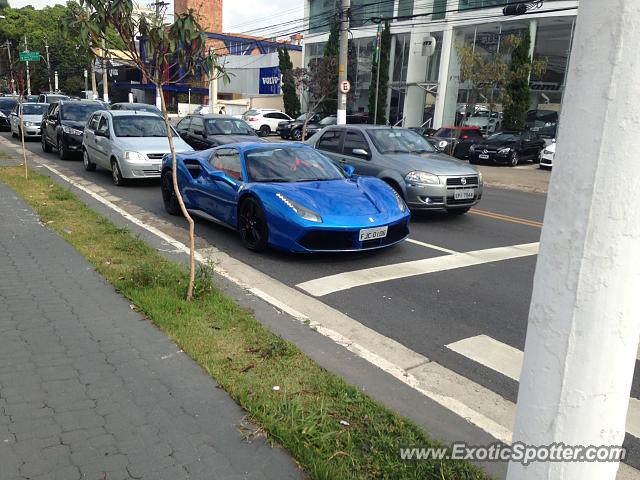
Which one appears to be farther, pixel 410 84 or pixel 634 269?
pixel 410 84

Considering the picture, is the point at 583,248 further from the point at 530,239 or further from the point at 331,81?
the point at 331,81

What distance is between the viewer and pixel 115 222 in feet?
28.5

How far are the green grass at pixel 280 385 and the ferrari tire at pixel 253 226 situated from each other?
47.6 inches

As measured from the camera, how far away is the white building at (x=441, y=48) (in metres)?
29.1

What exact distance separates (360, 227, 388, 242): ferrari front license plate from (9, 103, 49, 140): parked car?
19.7 meters

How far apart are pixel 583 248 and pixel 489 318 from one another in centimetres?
A: 374

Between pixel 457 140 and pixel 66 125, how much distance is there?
1554cm

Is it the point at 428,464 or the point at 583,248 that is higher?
the point at 583,248

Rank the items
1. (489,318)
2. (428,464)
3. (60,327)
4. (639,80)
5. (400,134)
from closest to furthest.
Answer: (639,80)
(428,464)
(60,327)
(489,318)
(400,134)

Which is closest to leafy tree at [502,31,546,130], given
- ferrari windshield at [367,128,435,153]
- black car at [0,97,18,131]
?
ferrari windshield at [367,128,435,153]

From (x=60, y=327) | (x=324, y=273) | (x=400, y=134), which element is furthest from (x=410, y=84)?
(x=60, y=327)

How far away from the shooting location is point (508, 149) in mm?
22016

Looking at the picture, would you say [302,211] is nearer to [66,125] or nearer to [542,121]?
[66,125]

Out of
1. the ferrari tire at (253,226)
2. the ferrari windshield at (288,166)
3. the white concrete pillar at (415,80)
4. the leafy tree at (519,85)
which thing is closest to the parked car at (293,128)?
the white concrete pillar at (415,80)
